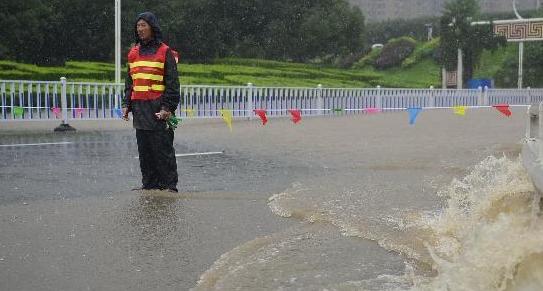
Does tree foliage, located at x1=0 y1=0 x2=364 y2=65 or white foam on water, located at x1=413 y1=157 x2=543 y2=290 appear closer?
white foam on water, located at x1=413 y1=157 x2=543 y2=290

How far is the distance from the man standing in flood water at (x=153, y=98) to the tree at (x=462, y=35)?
1201 inches

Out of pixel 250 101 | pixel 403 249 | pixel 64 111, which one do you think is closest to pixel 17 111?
pixel 64 111

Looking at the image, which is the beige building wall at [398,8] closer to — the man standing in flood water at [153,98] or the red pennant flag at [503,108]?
the red pennant flag at [503,108]

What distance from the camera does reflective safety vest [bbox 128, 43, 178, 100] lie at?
6.66 meters

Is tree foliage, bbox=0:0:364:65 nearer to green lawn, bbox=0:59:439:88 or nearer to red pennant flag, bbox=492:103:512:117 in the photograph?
green lawn, bbox=0:59:439:88

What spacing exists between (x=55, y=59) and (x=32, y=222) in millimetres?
26560

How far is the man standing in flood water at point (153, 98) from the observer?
666cm

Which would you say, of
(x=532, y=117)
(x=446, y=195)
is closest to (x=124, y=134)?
(x=446, y=195)

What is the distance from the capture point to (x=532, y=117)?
152 inches

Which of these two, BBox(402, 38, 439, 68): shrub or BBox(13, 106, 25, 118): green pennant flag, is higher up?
BBox(402, 38, 439, 68): shrub

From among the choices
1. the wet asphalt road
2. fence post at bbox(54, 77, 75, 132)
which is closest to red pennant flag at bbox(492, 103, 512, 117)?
the wet asphalt road

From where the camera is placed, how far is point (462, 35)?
3569 centimetres

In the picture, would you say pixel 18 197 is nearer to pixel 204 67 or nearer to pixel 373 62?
pixel 204 67

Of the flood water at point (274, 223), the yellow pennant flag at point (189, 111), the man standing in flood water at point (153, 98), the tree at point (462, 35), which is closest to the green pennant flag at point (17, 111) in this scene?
the yellow pennant flag at point (189, 111)
